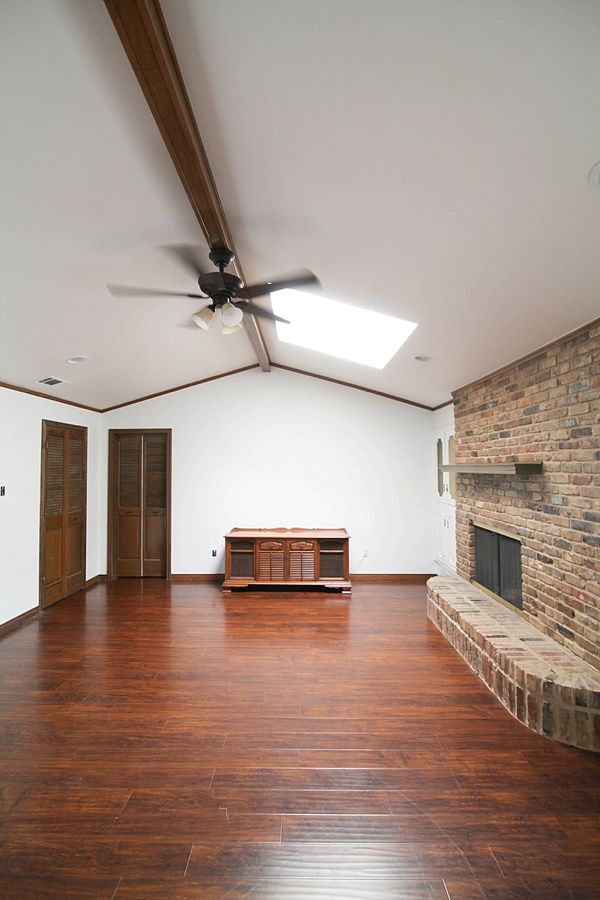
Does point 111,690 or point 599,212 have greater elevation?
point 599,212

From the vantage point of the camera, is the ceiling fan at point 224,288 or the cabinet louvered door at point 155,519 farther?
the cabinet louvered door at point 155,519

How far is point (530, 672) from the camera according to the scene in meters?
2.76

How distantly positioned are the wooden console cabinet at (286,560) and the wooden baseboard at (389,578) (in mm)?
514

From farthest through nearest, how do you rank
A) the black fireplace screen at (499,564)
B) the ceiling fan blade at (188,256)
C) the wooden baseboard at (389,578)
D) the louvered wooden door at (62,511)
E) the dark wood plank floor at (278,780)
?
the wooden baseboard at (389,578), the louvered wooden door at (62,511), the black fireplace screen at (499,564), the ceiling fan blade at (188,256), the dark wood plank floor at (278,780)

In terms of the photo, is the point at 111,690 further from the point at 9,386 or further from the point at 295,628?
the point at 9,386

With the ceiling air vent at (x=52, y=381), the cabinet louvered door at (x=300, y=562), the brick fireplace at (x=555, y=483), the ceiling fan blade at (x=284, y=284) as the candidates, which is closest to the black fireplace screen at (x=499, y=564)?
the brick fireplace at (x=555, y=483)

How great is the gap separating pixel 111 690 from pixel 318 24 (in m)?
3.80

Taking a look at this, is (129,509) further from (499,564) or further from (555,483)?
(555,483)

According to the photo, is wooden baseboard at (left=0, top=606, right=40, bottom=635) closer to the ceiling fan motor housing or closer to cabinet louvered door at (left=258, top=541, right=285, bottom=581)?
cabinet louvered door at (left=258, top=541, right=285, bottom=581)

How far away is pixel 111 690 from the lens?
3.25 metres

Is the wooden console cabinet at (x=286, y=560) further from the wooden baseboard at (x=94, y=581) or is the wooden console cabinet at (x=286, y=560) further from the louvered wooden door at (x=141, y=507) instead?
the wooden baseboard at (x=94, y=581)

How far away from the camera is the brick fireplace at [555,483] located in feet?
9.30

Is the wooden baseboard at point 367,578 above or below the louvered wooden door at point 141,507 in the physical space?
below

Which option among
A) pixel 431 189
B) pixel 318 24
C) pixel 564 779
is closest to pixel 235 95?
pixel 318 24
